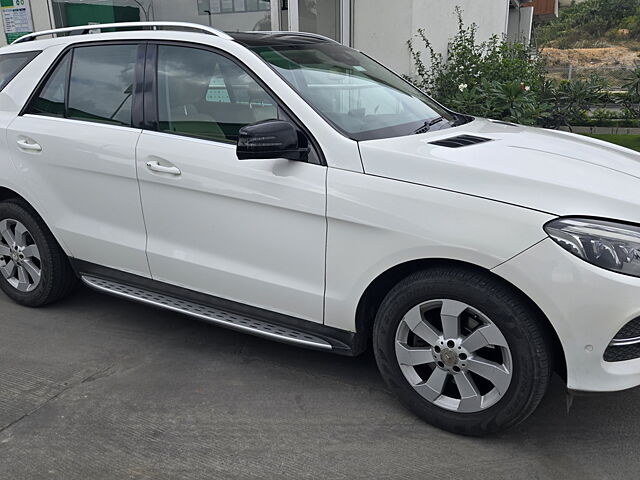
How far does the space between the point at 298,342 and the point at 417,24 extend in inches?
242

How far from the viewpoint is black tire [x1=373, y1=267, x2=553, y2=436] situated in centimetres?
248

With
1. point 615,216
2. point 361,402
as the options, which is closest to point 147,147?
point 361,402

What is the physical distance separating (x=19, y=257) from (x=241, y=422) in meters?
2.21

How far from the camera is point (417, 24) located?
26.3 feet

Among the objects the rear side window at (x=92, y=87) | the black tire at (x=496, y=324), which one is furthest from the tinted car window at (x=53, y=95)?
the black tire at (x=496, y=324)

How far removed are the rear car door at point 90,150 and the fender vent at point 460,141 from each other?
5.56ft

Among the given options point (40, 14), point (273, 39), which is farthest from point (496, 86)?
point (40, 14)

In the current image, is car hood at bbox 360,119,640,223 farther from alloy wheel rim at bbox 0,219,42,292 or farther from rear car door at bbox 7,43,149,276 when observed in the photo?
alloy wheel rim at bbox 0,219,42,292

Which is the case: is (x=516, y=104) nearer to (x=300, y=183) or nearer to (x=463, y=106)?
(x=463, y=106)

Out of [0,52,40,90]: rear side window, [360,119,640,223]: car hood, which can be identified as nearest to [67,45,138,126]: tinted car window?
[0,52,40,90]: rear side window

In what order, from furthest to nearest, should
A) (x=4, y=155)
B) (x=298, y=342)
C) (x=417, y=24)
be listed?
(x=417, y=24) < (x=4, y=155) < (x=298, y=342)

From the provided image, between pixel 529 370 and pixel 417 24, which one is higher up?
pixel 417 24

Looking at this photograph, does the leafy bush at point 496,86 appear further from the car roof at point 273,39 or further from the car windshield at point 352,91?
the car roof at point 273,39

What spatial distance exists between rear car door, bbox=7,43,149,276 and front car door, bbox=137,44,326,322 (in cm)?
13
